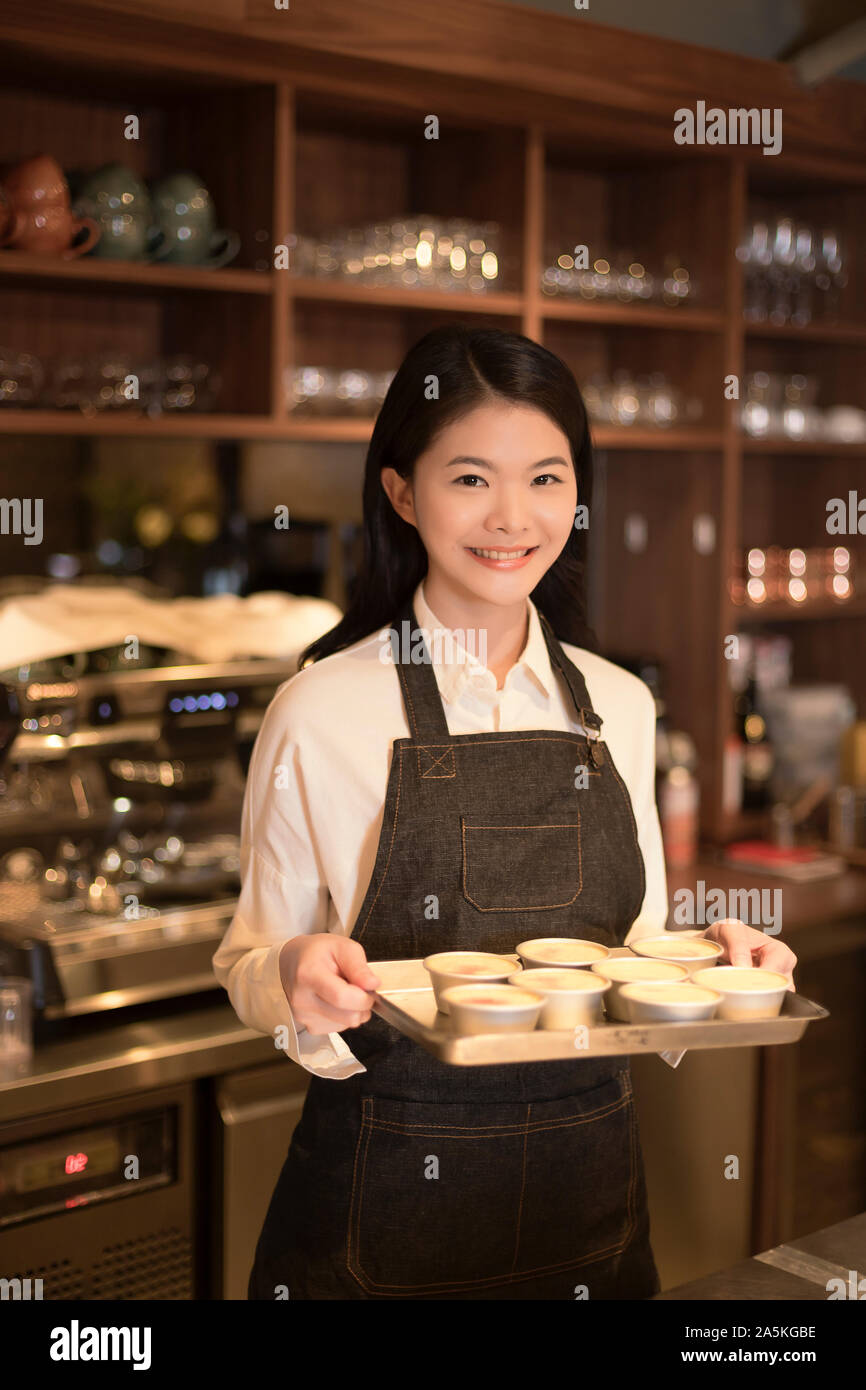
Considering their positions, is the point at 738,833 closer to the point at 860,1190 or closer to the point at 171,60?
the point at 860,1190

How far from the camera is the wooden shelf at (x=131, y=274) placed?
2223 millimetres

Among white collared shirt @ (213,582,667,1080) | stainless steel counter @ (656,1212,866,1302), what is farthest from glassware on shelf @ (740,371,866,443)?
stainless steel counter @ (656,1212,866,1302)

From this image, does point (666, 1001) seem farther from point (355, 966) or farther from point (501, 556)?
point (501, 556)

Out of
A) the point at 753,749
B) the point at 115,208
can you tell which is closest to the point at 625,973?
the point at 115,208

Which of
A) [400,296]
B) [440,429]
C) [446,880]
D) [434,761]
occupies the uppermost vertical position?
[400,296]

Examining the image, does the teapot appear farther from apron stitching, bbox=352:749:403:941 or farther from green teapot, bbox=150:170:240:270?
apron stitching, bbox=352:749:403:941

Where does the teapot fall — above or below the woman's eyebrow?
above

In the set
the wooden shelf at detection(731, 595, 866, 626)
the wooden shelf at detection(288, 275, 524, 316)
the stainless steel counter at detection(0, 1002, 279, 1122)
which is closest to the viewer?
the stainless steel counter at detection(0, 1002, 279, 1122)

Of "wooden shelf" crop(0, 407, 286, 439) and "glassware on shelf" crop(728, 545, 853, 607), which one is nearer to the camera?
"wooden shelf" crop(0, 407, 286, 439)

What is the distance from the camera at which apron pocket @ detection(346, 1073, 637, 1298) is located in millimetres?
1519

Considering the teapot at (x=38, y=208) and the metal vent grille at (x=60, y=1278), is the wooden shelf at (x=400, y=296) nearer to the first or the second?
the teapot at (x=38, y=208)

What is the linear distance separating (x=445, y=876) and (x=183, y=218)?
4.42ft

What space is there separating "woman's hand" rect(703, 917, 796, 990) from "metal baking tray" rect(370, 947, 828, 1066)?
9cm

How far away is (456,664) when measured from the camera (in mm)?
1622
